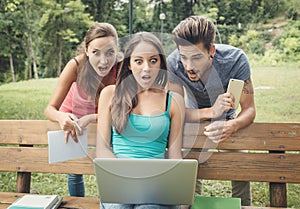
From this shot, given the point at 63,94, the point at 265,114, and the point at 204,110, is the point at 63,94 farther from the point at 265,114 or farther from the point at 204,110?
the point at 265,114

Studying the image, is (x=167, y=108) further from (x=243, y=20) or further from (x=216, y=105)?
(x=243, y=20)

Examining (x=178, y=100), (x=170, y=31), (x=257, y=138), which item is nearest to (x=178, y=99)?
(x=178, y=100)

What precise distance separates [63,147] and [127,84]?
425mm

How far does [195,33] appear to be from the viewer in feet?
4.83

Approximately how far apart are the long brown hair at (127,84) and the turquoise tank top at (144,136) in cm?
3

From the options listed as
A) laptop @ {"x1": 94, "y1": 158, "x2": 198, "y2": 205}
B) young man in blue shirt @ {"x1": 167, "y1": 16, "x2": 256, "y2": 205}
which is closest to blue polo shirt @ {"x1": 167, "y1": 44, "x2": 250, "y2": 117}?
young man in blue shirt @ {"x1": 167, "y1": 16, "x2": 256, "y2": 205}

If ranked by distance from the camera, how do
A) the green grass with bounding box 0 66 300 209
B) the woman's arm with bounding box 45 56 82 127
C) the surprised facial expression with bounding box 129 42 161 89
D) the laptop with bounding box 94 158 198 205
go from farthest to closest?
the green grass with bounding box 0 66 300 209 < the woman's arm with bounding box 45 56 82 127 < the surprised facial expression with bounding box 129 42 161 89 < the laptop with bounding box 94 158 198 205

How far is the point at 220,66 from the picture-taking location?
1.51 metres

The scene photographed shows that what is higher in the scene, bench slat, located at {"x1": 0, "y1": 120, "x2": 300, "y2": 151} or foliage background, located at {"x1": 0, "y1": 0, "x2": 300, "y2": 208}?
foliage background, located at {"x1": 0, "y1": 0, "x2": 300, "y2": 208}

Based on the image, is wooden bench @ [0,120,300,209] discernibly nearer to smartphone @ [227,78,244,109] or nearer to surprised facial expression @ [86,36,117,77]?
smartphone @ [227,78,244,109]

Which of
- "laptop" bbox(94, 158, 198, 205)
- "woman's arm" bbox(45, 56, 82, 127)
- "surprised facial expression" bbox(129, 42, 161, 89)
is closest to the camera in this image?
"laptop" bbox(94, 158, 198, 205)

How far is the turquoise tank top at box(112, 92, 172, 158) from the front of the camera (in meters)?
1.38

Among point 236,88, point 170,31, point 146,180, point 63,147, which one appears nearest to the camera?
point 146,180

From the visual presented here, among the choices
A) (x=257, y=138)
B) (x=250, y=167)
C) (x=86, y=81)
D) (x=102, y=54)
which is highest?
(x=102, y=54)
